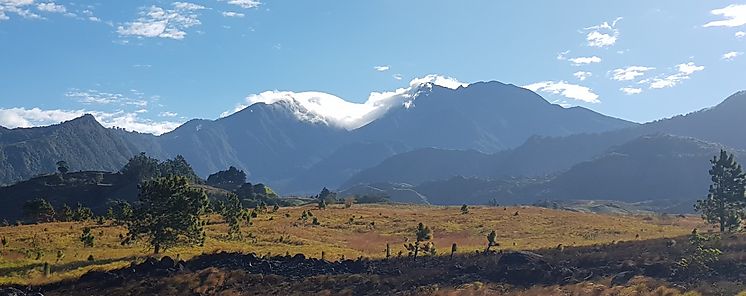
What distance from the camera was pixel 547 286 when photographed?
4506cm

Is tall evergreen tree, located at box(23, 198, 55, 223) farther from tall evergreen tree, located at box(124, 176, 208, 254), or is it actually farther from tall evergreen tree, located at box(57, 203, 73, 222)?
tall evergreen tree, located at box(124, 176, 208, 254)

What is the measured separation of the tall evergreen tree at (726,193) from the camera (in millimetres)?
74750

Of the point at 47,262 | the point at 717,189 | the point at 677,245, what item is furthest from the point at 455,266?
the point at 717,189

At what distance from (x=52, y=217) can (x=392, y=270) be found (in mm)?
66778

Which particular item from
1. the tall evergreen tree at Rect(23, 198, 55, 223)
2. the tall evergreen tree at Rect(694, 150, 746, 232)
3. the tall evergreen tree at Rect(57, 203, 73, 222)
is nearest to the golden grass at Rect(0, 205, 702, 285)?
the tall evergreen tree at Rect(694, 150, 746, 232)

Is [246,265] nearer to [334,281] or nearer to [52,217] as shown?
[334,281]

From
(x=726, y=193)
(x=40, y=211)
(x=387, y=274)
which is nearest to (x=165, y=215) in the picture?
(x=387, y=274)

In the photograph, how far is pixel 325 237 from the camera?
254ft

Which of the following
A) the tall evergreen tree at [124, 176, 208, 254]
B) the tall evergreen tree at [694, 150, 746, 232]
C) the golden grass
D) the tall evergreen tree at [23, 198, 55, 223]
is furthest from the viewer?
the tall evergreen tree at [23, 198, 55, 223]

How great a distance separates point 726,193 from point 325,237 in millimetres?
46827

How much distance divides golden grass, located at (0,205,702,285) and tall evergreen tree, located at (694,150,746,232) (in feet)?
15.9

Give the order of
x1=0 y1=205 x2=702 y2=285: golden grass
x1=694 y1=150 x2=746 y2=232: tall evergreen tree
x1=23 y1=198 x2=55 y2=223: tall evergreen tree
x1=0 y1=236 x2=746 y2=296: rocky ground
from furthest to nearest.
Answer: x1=23 y1=198 x2=55 y2=223: tall evergreen tree, x1=694 y1=150 x2=746 y2=232: tall evergreen tree, x1=0 y1=205 x2=702 y2=285: golden grass, x1=0 y1=236 x2=746 y2=296: rocky ground

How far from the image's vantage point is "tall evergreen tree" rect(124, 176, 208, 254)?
58.0 metres

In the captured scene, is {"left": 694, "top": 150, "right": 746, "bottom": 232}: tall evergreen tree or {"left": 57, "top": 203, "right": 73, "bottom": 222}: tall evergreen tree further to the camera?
{"left": 57, "top": 203, "right": 73, "bottom": 222}: tall evergreen tree
